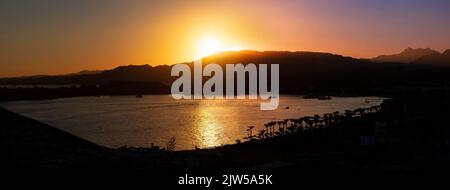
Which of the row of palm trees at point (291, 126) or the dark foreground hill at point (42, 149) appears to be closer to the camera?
the dark foreground hill at point (42, 149)

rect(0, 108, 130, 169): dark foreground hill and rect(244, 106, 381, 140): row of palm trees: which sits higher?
rect(0, 108, 130, 169): dark foreground hill

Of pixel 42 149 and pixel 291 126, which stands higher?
pixel 42 149

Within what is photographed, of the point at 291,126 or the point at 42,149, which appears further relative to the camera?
the point at 291,126

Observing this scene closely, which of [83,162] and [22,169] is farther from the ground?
[22,169]

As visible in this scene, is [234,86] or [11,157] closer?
[11,157]

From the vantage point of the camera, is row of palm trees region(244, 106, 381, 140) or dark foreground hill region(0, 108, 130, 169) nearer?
dark foreground hill region(0, 108, 130, 169)

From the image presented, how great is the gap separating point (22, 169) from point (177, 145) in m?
41.0

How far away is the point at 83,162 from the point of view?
494cm

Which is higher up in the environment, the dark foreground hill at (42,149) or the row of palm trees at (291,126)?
the dark foreground hill at (42,149)
